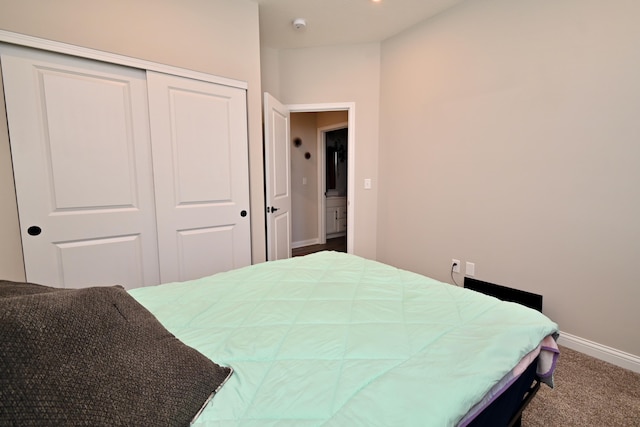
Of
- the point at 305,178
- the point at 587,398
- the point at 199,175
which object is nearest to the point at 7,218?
the point at 199,175

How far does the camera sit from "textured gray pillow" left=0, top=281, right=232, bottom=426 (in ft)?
1.76

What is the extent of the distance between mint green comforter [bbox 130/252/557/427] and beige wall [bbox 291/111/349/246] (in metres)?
3.40

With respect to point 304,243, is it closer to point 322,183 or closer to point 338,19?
point 322,183

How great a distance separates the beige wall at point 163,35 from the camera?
1.75m

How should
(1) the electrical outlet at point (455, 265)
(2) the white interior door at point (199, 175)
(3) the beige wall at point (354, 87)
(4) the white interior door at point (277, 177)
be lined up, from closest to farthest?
1. (2) the white interior door at point (199, 175)
2. (1) the electrical outlet at point (455, 265)
3. (4) the white interior door at point (277, 177)
4. (3) the beige wall at point (354, 87)

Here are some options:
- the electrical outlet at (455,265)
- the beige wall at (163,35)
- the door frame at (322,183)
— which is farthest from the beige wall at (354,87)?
the door frame at (322,183)

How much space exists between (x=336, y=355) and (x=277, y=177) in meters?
2.33

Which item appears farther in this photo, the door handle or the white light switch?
the white light switch

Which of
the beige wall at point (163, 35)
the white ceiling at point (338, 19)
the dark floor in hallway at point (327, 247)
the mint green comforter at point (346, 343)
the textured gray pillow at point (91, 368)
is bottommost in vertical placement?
the dark floor in hallway at point (327, 247)

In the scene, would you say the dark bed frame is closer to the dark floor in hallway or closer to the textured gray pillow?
the textured gray pillow

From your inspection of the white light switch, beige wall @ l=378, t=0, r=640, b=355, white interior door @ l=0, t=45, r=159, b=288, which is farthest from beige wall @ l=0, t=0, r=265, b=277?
the white light switch

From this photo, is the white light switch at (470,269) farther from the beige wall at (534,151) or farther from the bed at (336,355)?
the bed at (336,355)

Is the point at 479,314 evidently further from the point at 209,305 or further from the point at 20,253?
the point at 20,253

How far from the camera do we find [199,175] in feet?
7.85
